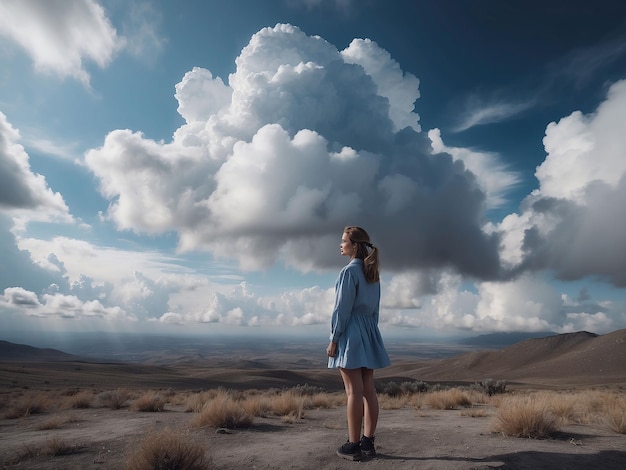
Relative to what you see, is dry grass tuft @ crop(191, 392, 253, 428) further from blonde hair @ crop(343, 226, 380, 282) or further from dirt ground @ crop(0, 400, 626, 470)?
blonde hair @ crop(343, 226, 380, 282)

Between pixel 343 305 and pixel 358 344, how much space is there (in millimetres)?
437

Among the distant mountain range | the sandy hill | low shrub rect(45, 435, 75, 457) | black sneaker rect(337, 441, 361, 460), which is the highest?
black sneaker rect(337, 441, 361, 460)

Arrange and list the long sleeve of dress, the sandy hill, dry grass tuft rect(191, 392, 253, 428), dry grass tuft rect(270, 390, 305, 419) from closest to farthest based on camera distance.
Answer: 1. the long sleeve of dress
2. dry grass tuft rect(191, 392, 253, 428)
3. dry grass tuft rect(270, 390, 305, 419)
4. the sandy hill

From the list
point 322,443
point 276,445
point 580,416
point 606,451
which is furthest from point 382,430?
point 580,416

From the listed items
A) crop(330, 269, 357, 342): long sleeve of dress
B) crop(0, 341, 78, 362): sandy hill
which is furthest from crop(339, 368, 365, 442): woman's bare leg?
crop(0, 341, 78, 362): sandy hill

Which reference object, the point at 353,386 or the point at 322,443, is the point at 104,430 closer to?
the point at 322,443

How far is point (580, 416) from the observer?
7.09 meters

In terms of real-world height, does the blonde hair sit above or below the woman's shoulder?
above

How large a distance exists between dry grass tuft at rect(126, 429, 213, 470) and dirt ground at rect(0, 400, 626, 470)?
349 mm

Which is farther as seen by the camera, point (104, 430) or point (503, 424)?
point (104, 430)

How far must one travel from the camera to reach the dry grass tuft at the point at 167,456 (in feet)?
13.1

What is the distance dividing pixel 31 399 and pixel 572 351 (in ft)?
320

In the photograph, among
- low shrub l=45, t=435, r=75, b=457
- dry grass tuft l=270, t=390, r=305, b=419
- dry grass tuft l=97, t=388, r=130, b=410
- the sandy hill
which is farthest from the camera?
the sandy hill

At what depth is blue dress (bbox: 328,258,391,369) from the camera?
4312 millimetres
